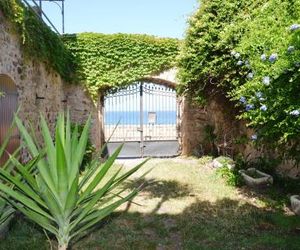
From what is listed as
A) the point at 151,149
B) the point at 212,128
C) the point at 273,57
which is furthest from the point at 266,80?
the point at 151,149

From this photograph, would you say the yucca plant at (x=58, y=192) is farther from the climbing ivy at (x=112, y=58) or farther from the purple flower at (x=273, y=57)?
the climbing ivy at (x=112, y=58)

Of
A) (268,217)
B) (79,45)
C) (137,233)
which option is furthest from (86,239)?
(79,45)

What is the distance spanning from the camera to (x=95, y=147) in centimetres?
916

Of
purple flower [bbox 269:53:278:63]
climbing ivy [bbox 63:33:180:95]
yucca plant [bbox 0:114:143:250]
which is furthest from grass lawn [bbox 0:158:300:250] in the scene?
climbing ivy [bbox 63:33:180:95]

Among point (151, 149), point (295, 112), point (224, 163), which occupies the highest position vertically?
point (295, 112)

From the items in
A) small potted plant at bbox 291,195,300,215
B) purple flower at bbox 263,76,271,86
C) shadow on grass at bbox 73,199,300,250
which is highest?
purple flower at bbox 263,76,271,86

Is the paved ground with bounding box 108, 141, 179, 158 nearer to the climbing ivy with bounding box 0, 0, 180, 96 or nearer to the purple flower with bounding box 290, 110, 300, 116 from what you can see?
the climbing ivy with bounding box 0, 0, 180, 96

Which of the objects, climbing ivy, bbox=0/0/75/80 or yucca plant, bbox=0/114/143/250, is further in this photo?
climbing ivy, bbox=0/0/75/80

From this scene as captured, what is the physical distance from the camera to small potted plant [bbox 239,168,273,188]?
5527mm

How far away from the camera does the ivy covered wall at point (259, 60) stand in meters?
3.54

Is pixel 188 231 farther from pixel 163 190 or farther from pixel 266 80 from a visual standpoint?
pixel 266 80

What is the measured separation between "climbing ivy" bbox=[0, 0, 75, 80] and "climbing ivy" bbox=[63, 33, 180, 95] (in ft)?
1.63

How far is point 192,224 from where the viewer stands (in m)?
4.09

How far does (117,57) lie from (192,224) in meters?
6.09
